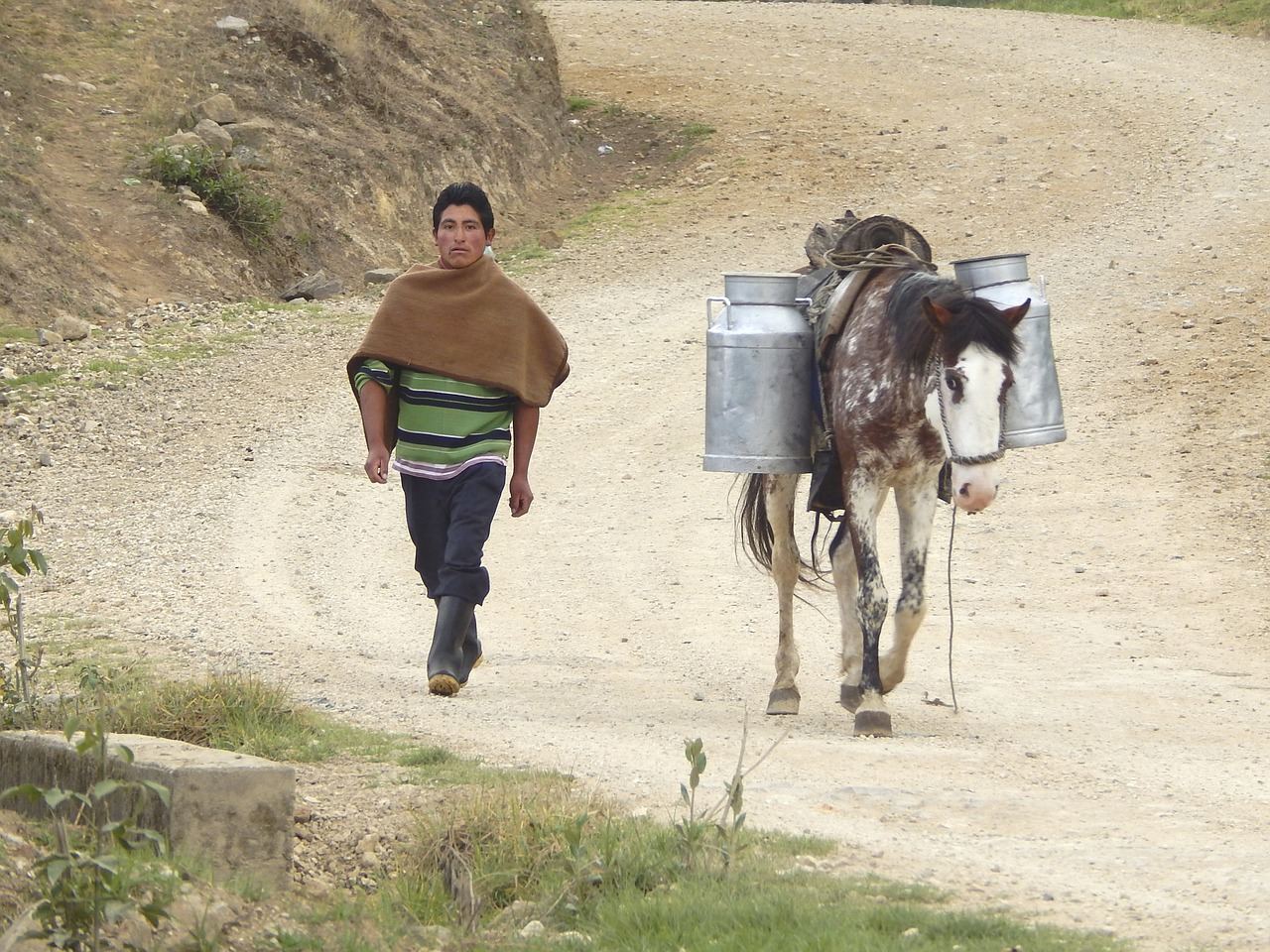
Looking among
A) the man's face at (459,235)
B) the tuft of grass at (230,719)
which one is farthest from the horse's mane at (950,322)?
the tuft of grass at (230,719)

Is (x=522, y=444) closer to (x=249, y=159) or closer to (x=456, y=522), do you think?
(x=456, y=522)

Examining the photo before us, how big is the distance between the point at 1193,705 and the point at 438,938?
13.0 ft

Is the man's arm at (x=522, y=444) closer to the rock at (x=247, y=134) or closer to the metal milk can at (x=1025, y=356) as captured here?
the metal milk can at (x=1025, y=356)

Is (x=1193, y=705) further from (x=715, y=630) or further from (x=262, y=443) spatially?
(x=262, y=443)

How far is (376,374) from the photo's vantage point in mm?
6461

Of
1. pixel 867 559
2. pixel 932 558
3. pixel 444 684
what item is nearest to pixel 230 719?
pixel 444 684

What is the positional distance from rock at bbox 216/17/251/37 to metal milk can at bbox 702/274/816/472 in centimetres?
1243

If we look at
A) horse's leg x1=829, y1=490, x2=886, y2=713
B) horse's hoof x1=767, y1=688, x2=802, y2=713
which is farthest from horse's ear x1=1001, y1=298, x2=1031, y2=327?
A: horse's hoof x1=767, y1=688, x2=802, y2=713

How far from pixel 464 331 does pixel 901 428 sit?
1688 millimetres

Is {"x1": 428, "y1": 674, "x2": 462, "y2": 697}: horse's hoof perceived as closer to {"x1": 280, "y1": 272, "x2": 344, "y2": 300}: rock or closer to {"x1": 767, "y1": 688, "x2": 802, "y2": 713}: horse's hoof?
{"x1": 767, "y1": 688, "x2": 802, "y2": 713}: horse's hoof

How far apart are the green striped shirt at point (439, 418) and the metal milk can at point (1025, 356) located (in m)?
1.90

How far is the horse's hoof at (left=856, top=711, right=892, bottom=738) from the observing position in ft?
21.5

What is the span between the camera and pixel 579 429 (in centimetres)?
1320

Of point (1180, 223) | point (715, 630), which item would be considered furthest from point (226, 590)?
point (1180, 223)
